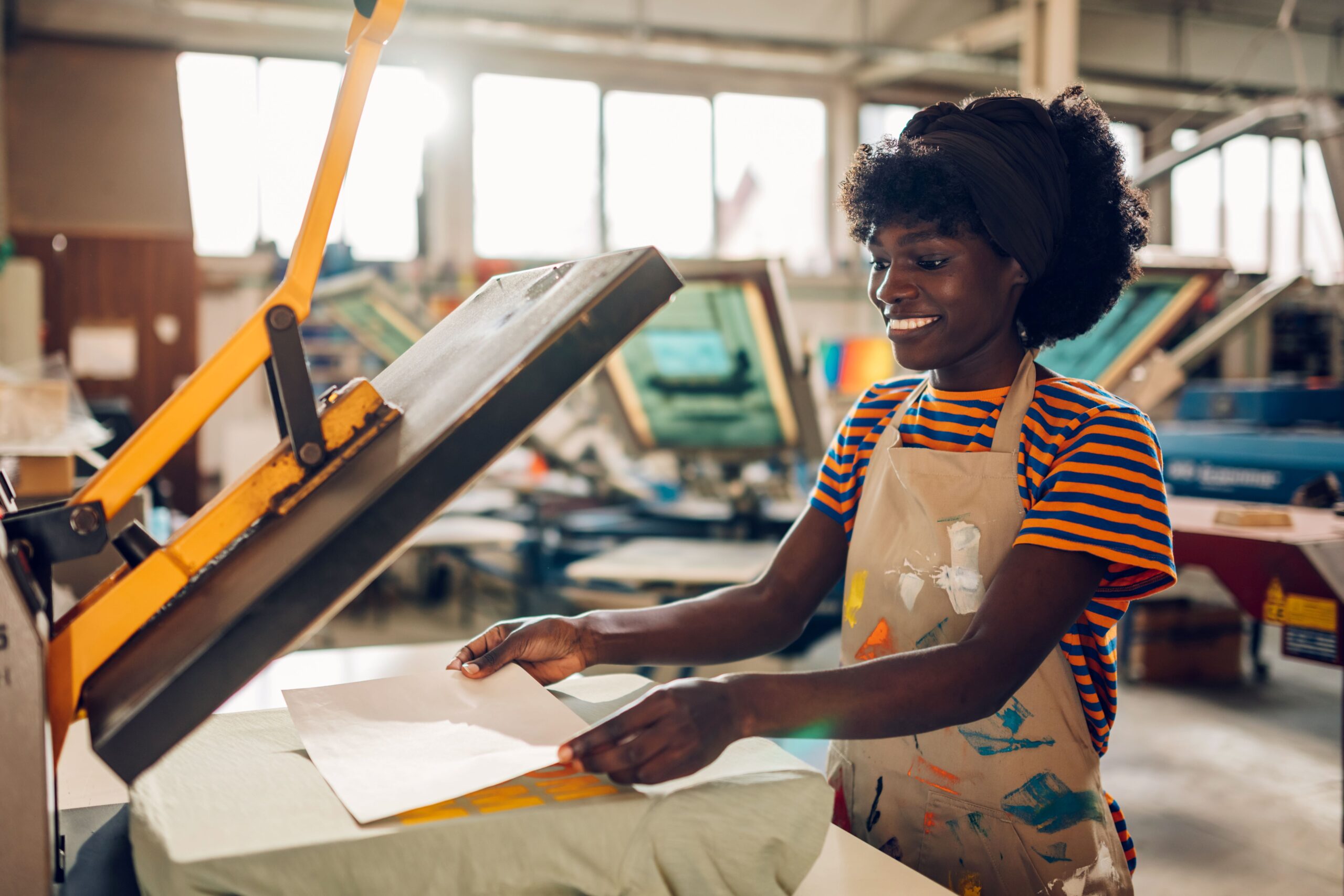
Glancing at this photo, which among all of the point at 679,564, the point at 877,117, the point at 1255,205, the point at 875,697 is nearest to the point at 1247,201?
the point at 1255,205

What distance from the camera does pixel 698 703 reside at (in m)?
0.72

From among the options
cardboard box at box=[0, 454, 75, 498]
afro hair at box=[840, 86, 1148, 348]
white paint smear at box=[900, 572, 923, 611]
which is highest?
afro hair at box=[840, 86, 1148, 348]

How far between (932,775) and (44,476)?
208 centimetres

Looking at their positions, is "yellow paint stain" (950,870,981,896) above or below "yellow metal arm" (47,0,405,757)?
below

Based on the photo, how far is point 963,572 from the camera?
110 centimetres

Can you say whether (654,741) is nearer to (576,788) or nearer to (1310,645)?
(576,788)

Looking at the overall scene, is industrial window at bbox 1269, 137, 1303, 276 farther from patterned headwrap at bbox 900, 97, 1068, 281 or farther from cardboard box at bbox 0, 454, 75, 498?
cardboard box at bbox 0, 454, 75, 498

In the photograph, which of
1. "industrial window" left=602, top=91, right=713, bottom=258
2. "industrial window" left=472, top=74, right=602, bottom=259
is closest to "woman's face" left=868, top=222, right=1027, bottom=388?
"industrial window" left=472, top=74, right=602, bottom=259

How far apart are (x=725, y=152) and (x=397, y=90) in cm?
283

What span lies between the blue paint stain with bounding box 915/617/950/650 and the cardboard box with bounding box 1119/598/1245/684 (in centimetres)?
326

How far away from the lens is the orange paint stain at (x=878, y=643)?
1147 millimetres

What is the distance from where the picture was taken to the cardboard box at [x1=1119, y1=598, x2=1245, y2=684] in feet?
13.4

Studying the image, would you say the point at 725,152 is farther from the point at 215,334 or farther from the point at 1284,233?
the point at 1284,233

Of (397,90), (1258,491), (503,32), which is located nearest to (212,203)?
(397,90)
